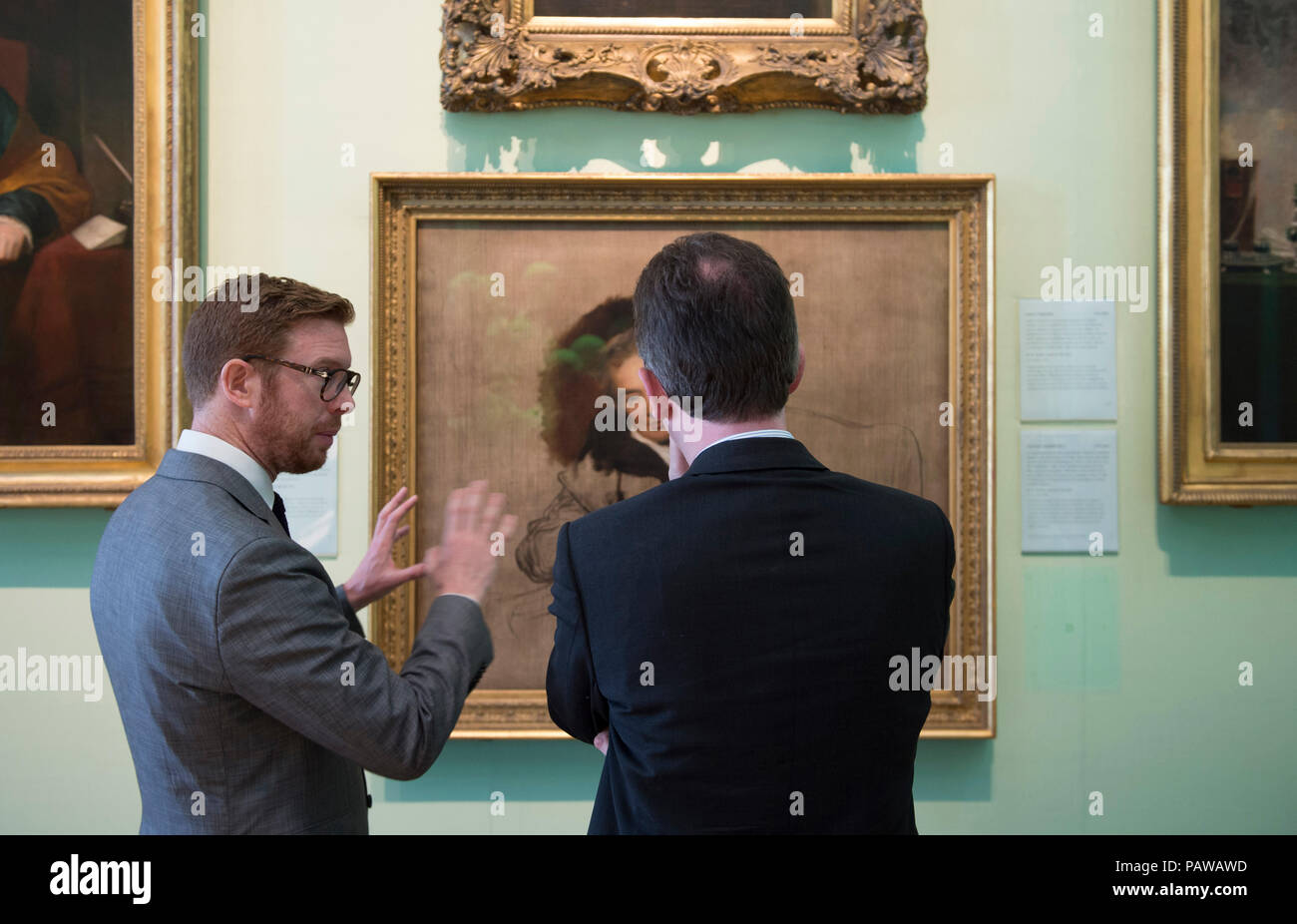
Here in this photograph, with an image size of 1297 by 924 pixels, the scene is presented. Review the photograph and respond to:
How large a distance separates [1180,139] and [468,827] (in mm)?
2907

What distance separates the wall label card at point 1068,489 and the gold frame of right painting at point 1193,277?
0.54 ft

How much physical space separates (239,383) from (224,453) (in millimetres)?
129

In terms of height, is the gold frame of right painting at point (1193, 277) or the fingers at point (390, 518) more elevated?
the gold frame of right painting at point (1193, 277)

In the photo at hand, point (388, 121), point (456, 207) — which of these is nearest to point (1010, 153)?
point (456, 207)

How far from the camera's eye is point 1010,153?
259 cm

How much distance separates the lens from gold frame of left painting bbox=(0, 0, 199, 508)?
8.25ft

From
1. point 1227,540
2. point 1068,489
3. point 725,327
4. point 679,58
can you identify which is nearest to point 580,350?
point 679,58

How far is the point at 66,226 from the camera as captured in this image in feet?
8.32

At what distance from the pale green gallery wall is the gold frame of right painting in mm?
62

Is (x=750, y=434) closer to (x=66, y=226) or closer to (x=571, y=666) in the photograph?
(x=571, y=666)

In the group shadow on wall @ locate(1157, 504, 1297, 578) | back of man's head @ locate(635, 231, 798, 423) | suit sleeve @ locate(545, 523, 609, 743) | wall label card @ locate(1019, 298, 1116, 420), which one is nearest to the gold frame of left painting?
suit sleeve @ locate(545, 523, 609, 743)

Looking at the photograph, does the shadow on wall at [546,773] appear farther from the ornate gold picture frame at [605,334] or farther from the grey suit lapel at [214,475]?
the grey suit lapel at [214,475]

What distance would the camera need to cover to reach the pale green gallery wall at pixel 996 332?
258cm

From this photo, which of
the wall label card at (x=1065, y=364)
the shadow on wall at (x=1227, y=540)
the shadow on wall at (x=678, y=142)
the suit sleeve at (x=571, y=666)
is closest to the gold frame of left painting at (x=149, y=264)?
the shadow on wall at (x=678, y=142)
